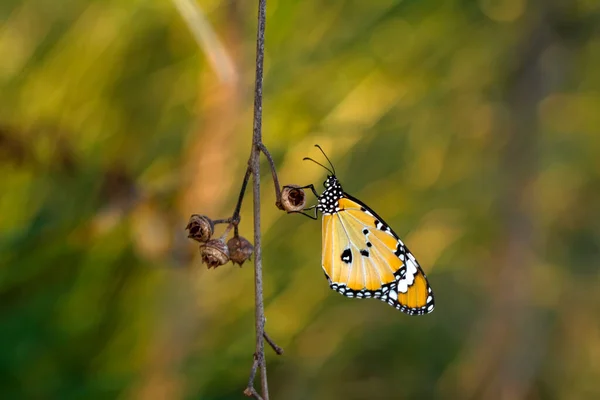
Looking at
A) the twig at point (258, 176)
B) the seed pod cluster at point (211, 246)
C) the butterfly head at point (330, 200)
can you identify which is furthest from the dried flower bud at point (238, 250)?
the butterfly head at point (330, 200)

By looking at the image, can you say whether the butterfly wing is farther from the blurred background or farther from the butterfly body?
the blurred background

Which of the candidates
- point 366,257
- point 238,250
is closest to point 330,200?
point 366,257

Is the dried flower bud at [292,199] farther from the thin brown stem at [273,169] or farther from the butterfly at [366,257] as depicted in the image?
the butterfly at [366,257]

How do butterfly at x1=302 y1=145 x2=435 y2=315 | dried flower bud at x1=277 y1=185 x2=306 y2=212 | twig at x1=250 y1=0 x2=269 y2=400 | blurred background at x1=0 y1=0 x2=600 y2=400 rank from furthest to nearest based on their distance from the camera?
blurred background at x1=0 y1=0 x2=600 y2=400, butterfly at x1=302 y1=145 x2=435 y2=315, dried flower bud at x1=277 y1=185 x2=306 y2=212, twig at x1=250 y1=0 x2=269 y2=400

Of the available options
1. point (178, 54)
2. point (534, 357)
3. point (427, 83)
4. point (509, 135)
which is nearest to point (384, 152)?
point (427, 83)

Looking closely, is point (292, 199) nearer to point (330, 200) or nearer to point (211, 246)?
point (211, 246)

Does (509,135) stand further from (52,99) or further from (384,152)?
(52,99)

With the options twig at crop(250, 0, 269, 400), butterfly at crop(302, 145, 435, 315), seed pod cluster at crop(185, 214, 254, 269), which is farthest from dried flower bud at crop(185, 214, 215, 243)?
butterfly at crop(302, 145, 435, 315)
